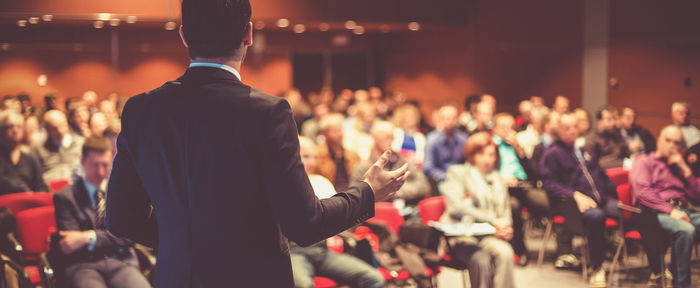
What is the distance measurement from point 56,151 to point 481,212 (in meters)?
4.46

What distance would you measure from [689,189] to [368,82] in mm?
11676

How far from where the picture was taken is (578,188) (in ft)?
21.1

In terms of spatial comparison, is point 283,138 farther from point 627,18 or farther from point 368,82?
point 368,82

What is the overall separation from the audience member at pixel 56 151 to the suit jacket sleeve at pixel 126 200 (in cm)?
580

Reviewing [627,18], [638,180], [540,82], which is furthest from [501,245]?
[540,82]

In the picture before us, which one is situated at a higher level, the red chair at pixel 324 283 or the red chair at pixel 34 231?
the red chair at pixel 34 231

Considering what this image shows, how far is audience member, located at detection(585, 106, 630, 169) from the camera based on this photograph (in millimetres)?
7773

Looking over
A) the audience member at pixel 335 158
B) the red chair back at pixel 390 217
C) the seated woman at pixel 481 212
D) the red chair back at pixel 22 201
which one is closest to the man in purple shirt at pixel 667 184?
the seated woman at pixel 481 212

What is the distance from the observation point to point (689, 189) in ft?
19.5

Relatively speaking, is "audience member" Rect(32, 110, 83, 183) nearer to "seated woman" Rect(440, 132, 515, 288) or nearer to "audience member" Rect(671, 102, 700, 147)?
"seated woman" Rect(440, 132, 515, 288)

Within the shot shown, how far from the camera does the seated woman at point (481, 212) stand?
4777mm

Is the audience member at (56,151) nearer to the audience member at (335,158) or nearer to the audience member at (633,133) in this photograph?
the audience member at (335,158)

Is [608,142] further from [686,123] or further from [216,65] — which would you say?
[216,65]

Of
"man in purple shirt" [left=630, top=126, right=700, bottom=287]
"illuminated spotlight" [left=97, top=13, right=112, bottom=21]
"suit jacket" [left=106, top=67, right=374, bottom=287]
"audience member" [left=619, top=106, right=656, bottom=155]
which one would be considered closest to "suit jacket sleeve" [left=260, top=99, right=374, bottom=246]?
"suit jacket" [left=106, top=67, right=374, bottom=287]
